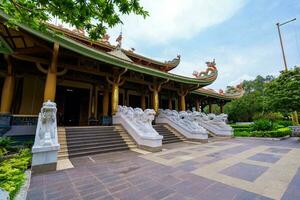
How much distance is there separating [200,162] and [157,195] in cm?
263

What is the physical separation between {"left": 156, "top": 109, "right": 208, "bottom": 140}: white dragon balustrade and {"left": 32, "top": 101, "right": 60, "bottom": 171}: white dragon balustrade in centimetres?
764

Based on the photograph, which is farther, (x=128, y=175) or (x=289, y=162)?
(x=289, y=162)

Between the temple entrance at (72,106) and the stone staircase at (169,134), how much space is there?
19.1 feet

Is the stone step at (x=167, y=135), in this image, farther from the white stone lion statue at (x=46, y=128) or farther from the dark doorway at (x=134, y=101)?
the white stone lion statue at (x=46, y=128)

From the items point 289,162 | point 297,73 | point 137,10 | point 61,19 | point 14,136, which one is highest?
point 297,73

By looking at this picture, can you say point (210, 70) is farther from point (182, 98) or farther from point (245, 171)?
point (245, 171)

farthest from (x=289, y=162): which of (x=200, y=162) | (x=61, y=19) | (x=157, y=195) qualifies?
(x=61, y=19)

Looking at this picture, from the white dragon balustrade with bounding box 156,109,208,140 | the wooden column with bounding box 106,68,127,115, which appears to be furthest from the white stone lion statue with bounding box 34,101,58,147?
the white dragon balustrade with bounding box 156,109,208,140

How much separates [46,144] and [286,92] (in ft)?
45.1

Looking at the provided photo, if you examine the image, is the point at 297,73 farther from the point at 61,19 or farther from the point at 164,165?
the point at 61,19

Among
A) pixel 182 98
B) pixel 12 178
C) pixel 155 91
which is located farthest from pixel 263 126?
pixel 12 178

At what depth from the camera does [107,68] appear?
10.4 meters

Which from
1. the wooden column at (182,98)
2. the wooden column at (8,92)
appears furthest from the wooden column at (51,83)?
the wooden column at (182,98)

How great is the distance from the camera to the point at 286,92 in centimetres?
1056
